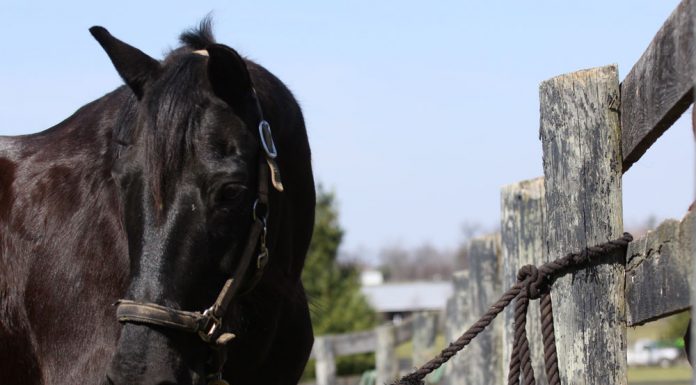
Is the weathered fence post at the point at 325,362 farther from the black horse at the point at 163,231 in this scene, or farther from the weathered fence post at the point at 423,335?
the black horse at the point at 163,231

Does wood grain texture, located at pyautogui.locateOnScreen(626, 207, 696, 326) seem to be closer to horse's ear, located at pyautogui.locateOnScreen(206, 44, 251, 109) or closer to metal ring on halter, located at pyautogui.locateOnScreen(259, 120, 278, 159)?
metal ring on halter, located at pyautogui.locateOnScreen(259, 120, 278, 159)

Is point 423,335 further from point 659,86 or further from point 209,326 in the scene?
point 659,86

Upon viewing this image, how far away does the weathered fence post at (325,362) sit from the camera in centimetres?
1180

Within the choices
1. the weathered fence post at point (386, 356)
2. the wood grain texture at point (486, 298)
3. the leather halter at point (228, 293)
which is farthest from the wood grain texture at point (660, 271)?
the weathered fence post at point (386, 356)

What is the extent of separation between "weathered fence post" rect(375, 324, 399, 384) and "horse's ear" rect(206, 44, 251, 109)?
878 centimetres

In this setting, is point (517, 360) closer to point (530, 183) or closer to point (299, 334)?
point (299, 334)

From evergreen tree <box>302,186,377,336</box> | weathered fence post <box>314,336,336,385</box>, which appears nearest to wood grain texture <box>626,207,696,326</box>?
weathered fence post <box>314,336,336,385</box>

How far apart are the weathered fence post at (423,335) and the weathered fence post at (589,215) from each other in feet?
31.2

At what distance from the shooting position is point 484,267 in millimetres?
7008

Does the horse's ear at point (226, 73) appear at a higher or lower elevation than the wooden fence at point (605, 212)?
higher

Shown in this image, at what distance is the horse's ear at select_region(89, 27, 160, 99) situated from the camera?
329 centimetres

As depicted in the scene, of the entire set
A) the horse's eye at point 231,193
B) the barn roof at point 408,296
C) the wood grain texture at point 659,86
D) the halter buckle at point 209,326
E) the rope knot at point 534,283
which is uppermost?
the barn roof at point 408,296

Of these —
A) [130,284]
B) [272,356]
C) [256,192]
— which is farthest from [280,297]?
[130,284]

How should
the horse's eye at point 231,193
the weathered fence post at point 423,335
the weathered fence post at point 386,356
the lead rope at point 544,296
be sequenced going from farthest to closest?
1. the weathered fence post at point 423,335
2. the weathered fence post at point 386,356
3. the horse's eye at point 231,193
4. the lead rope at point 544,296
